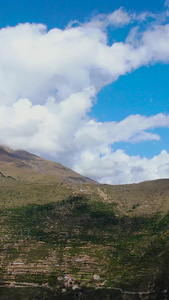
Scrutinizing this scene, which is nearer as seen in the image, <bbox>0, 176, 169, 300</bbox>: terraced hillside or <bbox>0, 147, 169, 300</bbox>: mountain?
<bbox>0, 147, 169, 300</bbox>: mountain

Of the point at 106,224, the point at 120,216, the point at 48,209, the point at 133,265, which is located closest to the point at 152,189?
the point at 120,216

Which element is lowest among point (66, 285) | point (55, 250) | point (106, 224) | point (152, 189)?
point (66, 285)

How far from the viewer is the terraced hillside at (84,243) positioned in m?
92.5

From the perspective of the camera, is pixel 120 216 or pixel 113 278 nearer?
pixel 113 278

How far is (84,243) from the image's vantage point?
12762cm

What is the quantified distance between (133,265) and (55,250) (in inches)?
1349

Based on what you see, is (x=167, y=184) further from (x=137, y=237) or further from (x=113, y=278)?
(x=113, y=278)

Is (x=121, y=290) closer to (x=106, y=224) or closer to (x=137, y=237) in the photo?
(x=137, y=237)

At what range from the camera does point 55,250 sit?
120m

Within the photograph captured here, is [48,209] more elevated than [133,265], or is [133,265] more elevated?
[48,209]

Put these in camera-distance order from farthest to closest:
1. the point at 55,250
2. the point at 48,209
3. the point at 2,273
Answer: the point at 48,209 → the point at 55,250 → the point at 2,273

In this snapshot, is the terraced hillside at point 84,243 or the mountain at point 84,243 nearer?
the mountain at point 84,243

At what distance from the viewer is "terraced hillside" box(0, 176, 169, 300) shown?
92.5m

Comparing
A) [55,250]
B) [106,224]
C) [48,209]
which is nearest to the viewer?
[55,250]
